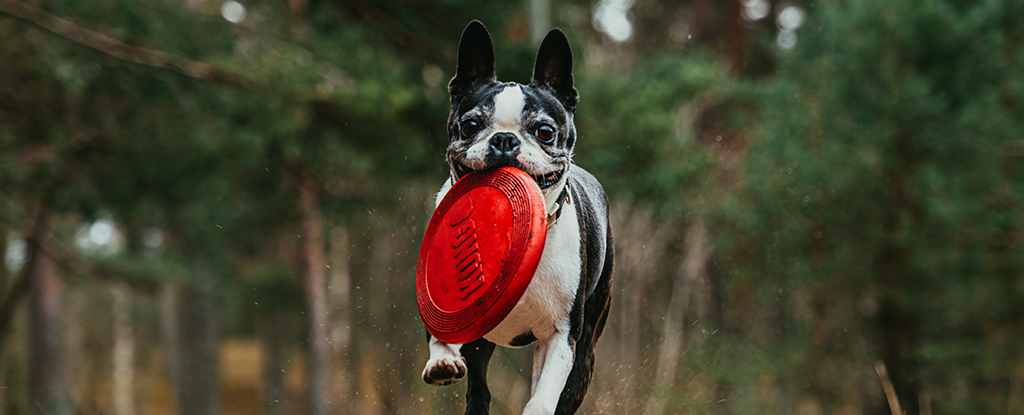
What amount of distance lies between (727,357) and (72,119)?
12481mm

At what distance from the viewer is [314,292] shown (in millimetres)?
17125

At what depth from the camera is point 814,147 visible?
551 inches

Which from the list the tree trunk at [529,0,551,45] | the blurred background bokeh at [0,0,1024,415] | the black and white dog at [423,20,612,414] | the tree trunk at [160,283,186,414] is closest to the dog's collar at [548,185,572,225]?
the black and white dog at [423,20,612,414]

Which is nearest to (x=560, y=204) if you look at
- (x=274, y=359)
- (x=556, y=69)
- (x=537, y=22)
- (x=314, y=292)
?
(x=556, y=69)

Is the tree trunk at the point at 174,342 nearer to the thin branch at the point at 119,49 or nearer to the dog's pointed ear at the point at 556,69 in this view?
the thin branch at the point at 119,49

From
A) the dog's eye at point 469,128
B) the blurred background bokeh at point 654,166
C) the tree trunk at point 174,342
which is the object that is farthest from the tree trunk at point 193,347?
the dog's eye at point 469,128

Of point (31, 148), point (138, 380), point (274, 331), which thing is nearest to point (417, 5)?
point (31, 148)

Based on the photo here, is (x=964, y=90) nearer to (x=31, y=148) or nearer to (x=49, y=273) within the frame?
(x=31, y=148)

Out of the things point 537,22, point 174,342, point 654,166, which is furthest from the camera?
point 174,342

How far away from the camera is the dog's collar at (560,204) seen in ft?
5.38

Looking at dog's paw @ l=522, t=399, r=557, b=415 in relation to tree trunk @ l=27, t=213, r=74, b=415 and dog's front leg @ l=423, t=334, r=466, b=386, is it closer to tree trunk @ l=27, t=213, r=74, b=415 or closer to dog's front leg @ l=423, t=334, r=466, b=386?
dog's front leg @ l=423, t=334, r=466, b=386

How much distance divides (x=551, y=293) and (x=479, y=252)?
0.22 m

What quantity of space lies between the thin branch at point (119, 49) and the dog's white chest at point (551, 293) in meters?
7.57

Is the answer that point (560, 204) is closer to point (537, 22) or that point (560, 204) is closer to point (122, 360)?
Answer: point (537, 22)
